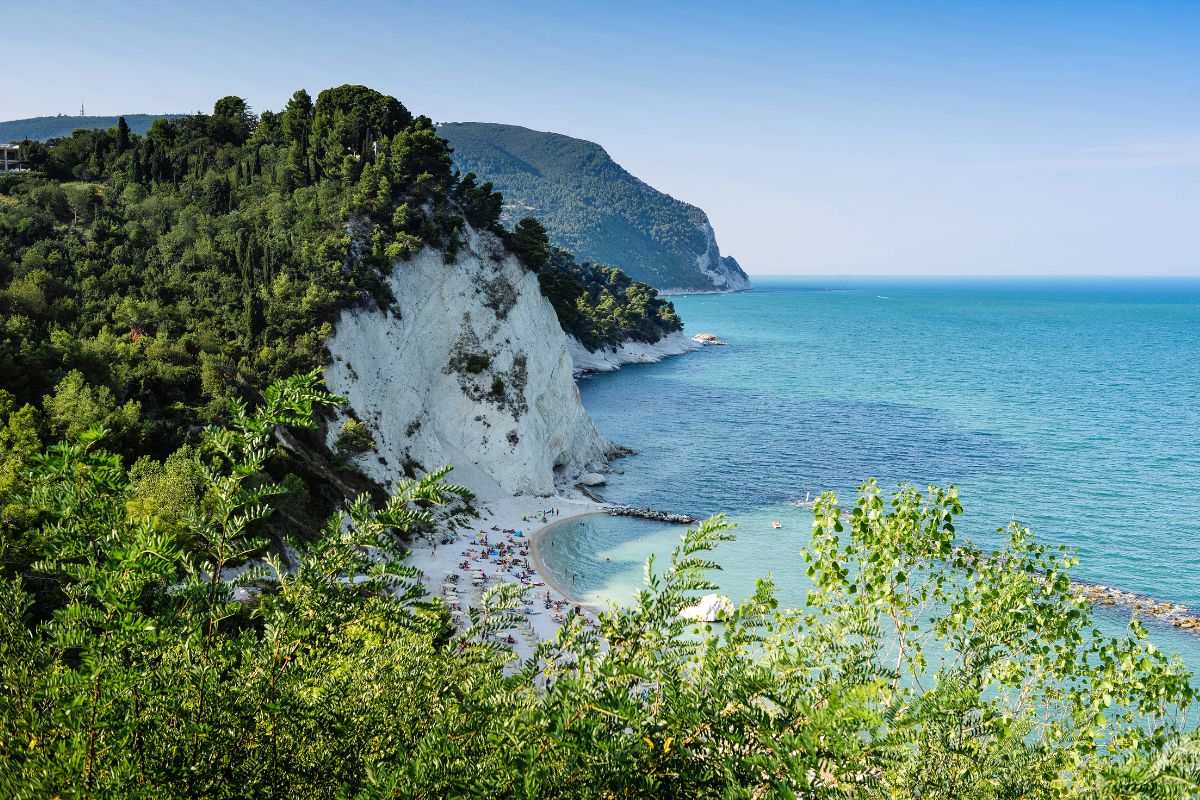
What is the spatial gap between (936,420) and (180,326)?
73.2 meters

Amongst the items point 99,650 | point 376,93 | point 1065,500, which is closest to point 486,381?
point 376,93

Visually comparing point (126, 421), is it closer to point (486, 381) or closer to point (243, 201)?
point (486, 381)

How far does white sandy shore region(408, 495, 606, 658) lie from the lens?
35719 millimetres

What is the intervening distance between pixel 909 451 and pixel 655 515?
29.6m

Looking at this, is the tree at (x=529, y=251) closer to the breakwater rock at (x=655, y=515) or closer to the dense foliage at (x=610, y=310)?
the breakwater rock at (x=655, y=515)

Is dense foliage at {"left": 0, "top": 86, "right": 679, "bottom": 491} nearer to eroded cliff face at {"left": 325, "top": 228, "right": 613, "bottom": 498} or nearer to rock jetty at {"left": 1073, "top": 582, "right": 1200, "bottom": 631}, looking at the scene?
eroded cliff face at {"left": 325, "top": 228, "right": 613, "bottom": 498}

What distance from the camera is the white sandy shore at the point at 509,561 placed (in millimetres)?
35719

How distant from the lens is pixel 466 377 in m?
54.8

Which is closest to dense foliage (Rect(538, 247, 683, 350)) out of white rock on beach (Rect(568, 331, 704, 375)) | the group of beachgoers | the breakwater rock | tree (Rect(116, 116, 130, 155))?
white rock on beach (Rect(568, 331, 704, 375))

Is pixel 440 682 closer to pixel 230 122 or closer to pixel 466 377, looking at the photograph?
pixel 466 377

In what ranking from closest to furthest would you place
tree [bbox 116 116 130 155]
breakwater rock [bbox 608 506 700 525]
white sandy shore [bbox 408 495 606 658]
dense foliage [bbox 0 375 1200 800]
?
1. dense foliage [bbox 0 375 1200 800]
2. white sandy shore [bbox 408 495 606 658]
3. breakwater rock [bbox 608 506 700 525]
4. tree [bbox 116 116 130 155]

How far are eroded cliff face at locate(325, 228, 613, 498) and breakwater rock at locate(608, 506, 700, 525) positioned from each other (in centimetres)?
585

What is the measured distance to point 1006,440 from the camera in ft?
236

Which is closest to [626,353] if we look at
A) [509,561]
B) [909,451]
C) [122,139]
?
[909,451]
